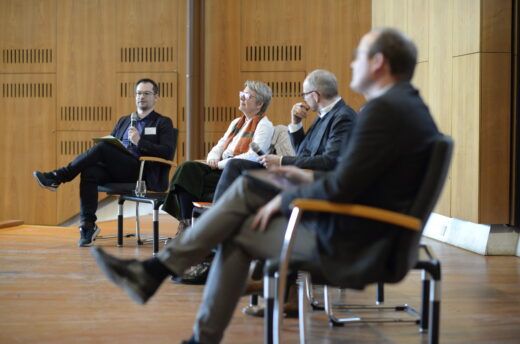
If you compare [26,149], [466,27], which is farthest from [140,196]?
[26,149]

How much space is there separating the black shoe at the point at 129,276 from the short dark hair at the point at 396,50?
1070mm

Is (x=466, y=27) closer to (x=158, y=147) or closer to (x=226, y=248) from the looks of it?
(x=158, y=147)

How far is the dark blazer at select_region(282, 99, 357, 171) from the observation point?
442 centimetres

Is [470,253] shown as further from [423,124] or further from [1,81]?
Result: [1,81]

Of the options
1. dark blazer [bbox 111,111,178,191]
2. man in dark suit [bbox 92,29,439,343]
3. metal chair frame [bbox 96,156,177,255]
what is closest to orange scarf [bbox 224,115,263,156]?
metal chair frame [bbox 96,156,177,255]

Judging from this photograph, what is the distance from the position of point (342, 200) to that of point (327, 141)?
6.41 ft

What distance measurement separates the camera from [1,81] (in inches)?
375

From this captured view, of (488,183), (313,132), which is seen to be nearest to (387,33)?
(313,132)

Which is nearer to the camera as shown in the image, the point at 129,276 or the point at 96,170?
the point at 129,276

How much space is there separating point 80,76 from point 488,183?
16.2ft

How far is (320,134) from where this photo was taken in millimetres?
4598

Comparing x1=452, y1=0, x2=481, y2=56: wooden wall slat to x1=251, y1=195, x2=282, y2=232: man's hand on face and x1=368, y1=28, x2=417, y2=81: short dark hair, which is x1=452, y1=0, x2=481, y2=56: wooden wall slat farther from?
x1=251, y1=195, x2=282, y2=232: man's hand on face

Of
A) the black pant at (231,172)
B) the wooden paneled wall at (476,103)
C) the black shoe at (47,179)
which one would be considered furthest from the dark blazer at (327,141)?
the black shoe at (47,179)

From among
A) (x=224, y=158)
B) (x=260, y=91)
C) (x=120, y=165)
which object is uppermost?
(x=260, y=91)
